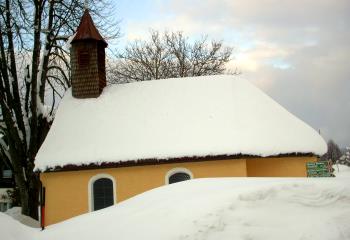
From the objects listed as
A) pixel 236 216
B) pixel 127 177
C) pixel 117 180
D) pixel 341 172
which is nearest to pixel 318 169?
pixel 127 177

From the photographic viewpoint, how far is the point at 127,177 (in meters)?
14.9

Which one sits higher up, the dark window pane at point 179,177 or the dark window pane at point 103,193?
the dark window pane at point 179,177

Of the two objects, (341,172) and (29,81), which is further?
(341,172)

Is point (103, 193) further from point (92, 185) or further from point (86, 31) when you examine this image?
point (86, 31)

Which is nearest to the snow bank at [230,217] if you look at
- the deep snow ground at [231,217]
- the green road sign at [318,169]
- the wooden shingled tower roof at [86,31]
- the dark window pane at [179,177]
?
the deep snow ground at [231,217]

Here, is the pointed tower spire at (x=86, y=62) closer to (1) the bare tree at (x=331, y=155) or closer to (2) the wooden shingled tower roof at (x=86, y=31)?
(2) the wooden shingled tower roof at (x=86, y=31)

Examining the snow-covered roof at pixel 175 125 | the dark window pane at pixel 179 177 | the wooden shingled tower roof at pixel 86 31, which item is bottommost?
the dark window pane at pixel 179 177

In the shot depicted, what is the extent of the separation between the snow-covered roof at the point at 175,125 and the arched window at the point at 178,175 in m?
0.65

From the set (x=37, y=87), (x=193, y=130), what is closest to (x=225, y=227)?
(x=193, y=130)

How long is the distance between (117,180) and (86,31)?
7.00m

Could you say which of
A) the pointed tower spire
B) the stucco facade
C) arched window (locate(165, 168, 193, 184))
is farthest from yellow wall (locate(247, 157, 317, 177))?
the pointed tower spire

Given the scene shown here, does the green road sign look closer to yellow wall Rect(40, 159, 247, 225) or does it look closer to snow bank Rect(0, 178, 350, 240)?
yellow wall Rect(40, 159, 247, 225)

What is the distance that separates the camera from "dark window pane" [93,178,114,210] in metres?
15.1

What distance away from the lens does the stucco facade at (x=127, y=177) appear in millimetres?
14625
